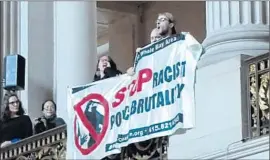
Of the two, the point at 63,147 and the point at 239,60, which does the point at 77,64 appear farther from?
the point at 239,60

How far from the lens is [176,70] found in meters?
12.9

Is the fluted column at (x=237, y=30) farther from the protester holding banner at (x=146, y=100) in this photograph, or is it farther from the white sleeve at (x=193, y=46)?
the protester holding banner at (x=146, y=100)

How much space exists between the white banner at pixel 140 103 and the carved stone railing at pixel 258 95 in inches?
33.7

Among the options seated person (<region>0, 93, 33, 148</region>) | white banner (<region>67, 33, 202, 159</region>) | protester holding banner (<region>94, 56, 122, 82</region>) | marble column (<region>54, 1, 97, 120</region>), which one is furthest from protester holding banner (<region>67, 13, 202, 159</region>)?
marble column (<region>54, 1, 97, 120</region>)

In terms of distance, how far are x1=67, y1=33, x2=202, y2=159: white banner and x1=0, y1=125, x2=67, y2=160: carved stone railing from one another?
28.0 inches

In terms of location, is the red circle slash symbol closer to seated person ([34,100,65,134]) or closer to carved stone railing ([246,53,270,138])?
seated person ([34,100,65,134])

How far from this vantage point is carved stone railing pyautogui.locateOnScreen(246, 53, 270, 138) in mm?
11883

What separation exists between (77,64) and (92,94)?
9.90 ft

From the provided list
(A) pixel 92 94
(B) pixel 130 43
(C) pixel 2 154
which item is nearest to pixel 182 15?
(B) pixel 130 43

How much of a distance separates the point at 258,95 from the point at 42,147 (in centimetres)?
498

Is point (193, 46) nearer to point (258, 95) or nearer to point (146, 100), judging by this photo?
point (146, 100)

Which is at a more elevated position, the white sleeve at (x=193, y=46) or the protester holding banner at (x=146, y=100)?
the white sleeve at (x=193, y=46)

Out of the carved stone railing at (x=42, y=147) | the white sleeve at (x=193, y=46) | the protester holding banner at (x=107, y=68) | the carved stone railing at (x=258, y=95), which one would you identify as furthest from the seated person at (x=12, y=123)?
the carved stone railing at (x=258, y=95)

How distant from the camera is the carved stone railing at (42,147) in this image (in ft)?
51.3
